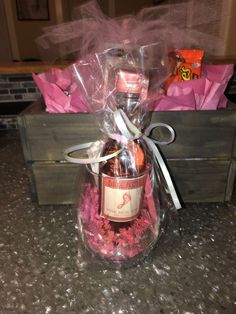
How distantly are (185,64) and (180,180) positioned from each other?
9.1 inches

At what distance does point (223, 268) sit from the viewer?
16.4 inches

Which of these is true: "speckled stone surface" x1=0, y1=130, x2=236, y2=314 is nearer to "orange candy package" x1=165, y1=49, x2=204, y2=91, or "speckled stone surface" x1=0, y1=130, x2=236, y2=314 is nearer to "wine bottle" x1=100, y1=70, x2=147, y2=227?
"wine bottle" x1=100, y1=70, x2=147, y2=227

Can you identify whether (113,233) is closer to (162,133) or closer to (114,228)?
(114,228)

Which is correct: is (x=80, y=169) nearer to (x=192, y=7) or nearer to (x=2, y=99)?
(x=192, y=7)

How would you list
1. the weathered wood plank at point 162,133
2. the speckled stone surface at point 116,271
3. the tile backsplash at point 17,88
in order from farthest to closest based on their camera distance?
the tile backsplash at point 17,88, the weathered wood plank at point 162,133, the speckled stone surface at point 116,271

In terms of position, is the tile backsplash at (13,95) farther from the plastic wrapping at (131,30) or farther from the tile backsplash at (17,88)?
the plastic wrapping at (131,30)

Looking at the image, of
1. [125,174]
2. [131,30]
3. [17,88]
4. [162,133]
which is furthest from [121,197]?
[17,88]

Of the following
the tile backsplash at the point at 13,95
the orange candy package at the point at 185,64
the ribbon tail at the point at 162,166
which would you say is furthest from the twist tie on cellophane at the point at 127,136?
the tile backsplash at the point at 13,95

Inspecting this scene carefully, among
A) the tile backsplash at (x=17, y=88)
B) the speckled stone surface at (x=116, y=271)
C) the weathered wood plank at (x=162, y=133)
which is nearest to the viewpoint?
the speckled stone surface at (x=116, y=271)

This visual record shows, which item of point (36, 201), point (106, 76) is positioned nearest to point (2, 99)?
point (36, 201)

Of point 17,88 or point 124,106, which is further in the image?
point 17,88

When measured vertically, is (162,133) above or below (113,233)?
above

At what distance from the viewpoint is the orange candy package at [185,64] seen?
0.55m

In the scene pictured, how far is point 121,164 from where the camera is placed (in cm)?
41
